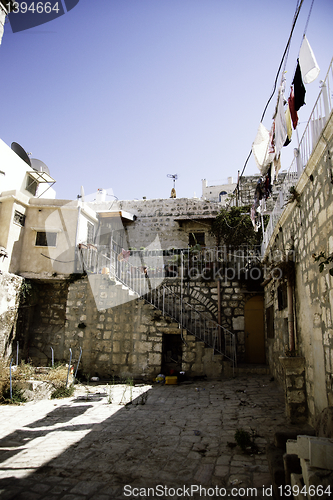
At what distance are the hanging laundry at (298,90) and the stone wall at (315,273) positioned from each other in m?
1.20

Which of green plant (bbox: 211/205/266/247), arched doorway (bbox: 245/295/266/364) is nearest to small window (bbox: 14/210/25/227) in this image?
green plant (bbox: 211/205/266/247)

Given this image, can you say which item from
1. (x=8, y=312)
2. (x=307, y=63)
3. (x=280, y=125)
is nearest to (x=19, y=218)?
(x=8, y=312)

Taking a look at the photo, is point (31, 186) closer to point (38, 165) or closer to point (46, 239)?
point (38, 165)

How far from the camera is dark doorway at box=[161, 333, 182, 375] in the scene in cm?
937

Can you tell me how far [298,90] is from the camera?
190 inches

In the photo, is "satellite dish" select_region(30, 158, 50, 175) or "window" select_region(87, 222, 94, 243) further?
"satellite dish" select_region(30, 158, 50, 175)

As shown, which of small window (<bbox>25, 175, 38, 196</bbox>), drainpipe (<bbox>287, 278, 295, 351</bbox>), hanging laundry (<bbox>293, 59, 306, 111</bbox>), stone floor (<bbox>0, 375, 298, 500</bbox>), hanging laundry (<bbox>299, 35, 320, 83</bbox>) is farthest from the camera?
small window (<bbox>25, 175, 38, 196</bbox>)

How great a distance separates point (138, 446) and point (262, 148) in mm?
6179

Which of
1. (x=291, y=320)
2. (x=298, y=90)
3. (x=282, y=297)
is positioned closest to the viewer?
(x=298, y=90)

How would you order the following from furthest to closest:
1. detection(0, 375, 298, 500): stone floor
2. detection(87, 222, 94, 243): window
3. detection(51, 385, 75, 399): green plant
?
1. detection(87, 222, 94, 243): window
2. detection(51, 385, 75, 399): green plant
3. detection(0, 375, 298, 500): stone floor

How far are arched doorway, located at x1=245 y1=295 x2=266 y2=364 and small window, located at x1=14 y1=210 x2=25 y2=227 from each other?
28.3ft

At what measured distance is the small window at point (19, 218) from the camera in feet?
35.3

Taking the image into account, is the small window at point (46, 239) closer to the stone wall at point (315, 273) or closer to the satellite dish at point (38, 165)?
the satellite dish at point (38, 165)

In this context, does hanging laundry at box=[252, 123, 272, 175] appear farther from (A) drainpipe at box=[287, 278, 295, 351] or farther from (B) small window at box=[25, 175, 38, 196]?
(B) small window at box=[25, 175, 38, 196]
